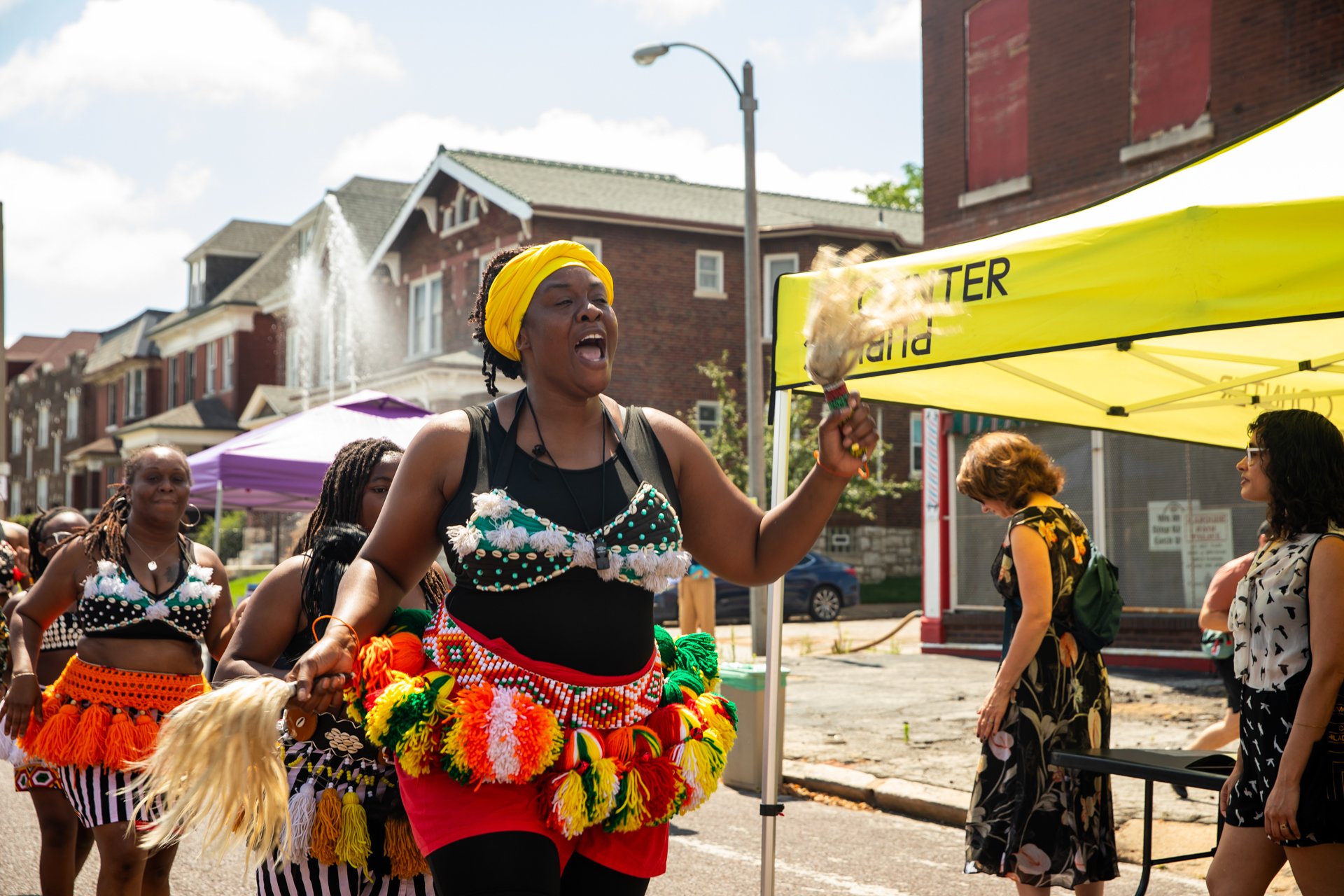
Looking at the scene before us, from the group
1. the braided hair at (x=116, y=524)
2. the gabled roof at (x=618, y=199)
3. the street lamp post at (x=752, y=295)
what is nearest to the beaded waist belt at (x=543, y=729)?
the braided hair at (x=116, y=524)

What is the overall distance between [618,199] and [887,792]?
2374 centimetres

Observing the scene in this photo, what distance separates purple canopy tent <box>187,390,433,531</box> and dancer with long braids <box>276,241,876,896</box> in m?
8.51

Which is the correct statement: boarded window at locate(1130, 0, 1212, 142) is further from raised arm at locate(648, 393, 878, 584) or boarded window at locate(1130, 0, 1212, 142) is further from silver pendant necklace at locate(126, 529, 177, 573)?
raised arm at locate(648, 393, 878, 584)

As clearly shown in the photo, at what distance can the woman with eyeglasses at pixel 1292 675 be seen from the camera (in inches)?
144

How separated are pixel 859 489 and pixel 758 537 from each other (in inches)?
1033

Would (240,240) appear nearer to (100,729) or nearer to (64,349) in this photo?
(64,349)

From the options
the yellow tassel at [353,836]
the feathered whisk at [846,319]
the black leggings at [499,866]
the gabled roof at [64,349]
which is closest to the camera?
the black leggings at [499,866]

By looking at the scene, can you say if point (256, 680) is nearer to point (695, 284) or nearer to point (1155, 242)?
point (1155, 242)

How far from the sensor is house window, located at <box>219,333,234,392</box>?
42500 mm

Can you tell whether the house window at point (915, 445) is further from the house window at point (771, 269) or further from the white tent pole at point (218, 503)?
the white tent pole at point (218, 503)

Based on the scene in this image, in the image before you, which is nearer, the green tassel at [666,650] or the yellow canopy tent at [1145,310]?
the green tassel at [666,650]

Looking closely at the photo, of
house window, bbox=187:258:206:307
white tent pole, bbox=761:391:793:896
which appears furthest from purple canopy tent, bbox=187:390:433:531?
house window, bbox=187:258:206:307

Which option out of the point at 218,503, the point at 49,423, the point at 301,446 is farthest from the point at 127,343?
the point at 301,446

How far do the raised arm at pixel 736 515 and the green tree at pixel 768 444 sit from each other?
23.3 meters
